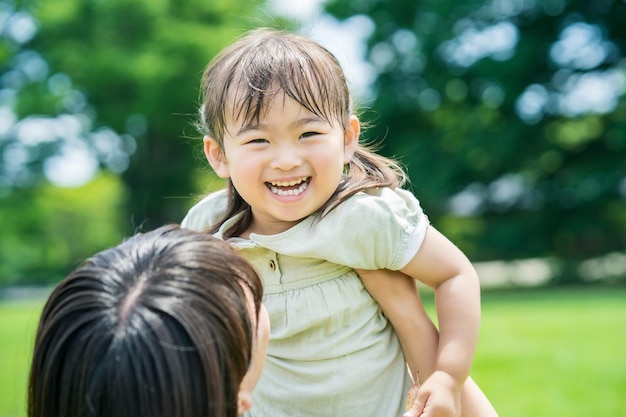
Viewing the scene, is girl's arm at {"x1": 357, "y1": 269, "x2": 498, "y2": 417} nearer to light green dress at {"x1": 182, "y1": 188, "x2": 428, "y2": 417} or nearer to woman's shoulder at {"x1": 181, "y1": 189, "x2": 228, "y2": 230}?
light green dress at {"x1": 182, "y1": 188, "x2": 428, "y2": 417}

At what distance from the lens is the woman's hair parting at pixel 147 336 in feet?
4.68

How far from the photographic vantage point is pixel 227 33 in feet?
94.5

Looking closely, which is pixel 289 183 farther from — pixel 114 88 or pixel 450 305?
pixel 114 88

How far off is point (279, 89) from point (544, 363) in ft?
19.9

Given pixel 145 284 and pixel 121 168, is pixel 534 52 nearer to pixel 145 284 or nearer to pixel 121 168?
pixel 121 168

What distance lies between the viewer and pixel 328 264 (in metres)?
2.10

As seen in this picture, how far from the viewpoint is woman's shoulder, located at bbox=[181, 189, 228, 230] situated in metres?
2.39

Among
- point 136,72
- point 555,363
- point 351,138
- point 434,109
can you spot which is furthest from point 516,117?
point 351,138

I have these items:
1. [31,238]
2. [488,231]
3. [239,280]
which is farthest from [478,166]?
[239,280]

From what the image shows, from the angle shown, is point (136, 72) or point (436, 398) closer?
point (436, 398)

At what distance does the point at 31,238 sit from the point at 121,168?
12.6m

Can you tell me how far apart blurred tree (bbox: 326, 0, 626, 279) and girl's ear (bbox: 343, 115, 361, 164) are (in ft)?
76.3

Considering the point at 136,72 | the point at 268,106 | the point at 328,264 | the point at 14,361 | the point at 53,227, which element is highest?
the point at 268,106

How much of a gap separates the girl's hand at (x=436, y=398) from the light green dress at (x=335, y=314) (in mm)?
138
